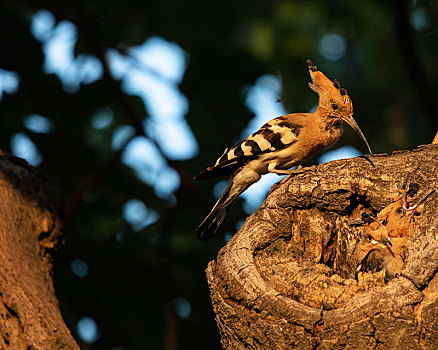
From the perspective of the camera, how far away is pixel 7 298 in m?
3.29

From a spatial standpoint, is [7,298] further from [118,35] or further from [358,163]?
[118,35]

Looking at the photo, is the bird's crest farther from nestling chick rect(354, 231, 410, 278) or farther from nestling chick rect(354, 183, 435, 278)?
nestling chick rect(354, 231, 410, 278)

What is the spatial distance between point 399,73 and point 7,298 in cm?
430

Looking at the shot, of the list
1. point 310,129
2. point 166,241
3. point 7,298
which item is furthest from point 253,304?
point 166,241

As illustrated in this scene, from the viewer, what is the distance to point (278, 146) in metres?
4.35

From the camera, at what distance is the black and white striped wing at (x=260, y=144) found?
4344 millimetres

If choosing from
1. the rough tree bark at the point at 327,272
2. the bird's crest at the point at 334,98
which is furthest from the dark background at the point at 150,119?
the rough tree bark at the point at 327,272

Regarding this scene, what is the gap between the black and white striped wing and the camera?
14.3 ft

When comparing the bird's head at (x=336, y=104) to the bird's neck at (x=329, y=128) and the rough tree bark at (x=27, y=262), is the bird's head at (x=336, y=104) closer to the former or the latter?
the bird's neck at (x=329, y=128)

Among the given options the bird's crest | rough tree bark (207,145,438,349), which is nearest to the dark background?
the bird's crest

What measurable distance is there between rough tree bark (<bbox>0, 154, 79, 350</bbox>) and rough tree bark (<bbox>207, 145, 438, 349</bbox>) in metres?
0.93

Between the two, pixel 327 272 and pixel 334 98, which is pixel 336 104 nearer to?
pixel 334 98

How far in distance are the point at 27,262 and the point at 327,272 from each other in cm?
165

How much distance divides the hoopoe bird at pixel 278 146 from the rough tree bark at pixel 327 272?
107 cm
